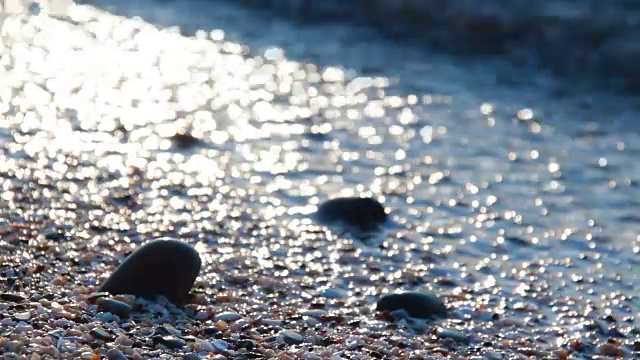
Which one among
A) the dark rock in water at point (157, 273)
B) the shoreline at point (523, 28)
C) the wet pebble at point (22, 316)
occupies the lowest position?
the wet pebble at point (22, 316)

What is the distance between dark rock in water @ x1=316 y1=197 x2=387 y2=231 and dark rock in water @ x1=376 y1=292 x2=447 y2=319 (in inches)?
33.3

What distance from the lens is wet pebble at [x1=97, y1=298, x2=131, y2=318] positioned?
364 cm

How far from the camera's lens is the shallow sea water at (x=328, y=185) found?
402 cm

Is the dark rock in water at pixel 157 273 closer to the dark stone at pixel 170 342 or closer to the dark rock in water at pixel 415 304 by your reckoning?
the dark stone at pixel 170 342

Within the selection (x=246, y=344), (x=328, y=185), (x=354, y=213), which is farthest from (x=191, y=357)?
(x=328, y=185)

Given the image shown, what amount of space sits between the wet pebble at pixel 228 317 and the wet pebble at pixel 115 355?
61cm

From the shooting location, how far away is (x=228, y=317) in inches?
149

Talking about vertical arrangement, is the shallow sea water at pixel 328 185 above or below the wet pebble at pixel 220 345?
above

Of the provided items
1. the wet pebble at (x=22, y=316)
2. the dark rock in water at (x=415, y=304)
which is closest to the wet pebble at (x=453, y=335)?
the dark rock in water at (x=415, y=304)

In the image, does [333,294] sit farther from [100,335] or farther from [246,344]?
[100,335]

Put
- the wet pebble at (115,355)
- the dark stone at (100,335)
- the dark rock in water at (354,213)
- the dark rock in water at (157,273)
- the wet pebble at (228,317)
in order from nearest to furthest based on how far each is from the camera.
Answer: the wet pebble at (115,355) → the dark stone at (100,335) → the wet pebble at (228,317) → the dark rock in water at (157,273) → the dark rock in water at (354,213)

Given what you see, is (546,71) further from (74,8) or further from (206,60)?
(74,8)

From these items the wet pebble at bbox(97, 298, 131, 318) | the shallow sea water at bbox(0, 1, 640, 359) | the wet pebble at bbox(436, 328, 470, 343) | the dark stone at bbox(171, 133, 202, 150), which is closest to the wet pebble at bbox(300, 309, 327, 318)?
the shallow sea water at bbox(0, 1, 640, 359)

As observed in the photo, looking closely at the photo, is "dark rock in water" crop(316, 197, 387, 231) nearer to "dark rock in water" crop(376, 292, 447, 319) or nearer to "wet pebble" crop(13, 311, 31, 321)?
"dark rock in water" crop(376, 292, 447, 319)
